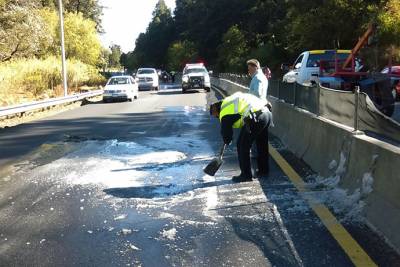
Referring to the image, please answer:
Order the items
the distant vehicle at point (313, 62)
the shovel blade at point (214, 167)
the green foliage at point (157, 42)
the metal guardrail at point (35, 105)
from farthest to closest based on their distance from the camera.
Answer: the green foliage at point (157, 42), the metal guardrail at point (35, 105), the distant vehicle at point (313, 62), the shovel blade at point (214, 167)

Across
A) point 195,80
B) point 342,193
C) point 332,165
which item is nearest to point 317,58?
point 332,165

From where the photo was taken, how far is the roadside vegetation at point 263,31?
32469 mm

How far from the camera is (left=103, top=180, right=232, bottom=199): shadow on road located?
6.99 meters

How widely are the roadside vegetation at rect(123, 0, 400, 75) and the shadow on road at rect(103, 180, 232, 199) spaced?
473 inches

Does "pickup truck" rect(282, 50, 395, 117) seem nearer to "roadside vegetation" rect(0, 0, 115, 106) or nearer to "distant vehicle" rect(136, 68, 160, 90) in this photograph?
"roadside vegetation" rect(0, 0, 115, 106)

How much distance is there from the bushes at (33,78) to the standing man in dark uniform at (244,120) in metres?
23.9

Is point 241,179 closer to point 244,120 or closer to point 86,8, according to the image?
point 244,120

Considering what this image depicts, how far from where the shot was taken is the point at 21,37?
35500mm

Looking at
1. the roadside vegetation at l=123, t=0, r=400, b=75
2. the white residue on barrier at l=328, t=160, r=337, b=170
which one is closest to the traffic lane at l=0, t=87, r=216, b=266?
the white residue on barrier at l=328, t=160, r=337, b=170

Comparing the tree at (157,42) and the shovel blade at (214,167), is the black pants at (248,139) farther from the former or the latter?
the tree at (157,42)

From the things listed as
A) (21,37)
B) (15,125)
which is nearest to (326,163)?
(15,125)

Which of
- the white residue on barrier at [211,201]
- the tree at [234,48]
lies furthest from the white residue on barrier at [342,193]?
the tree at [234,48]

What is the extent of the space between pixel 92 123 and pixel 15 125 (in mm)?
2427

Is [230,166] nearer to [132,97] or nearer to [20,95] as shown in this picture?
[132,97]
